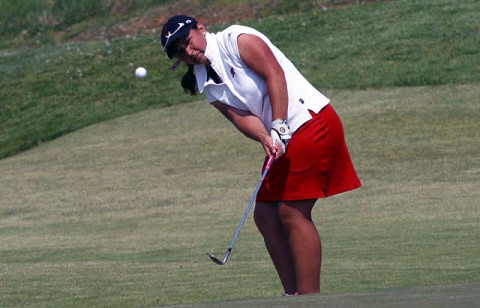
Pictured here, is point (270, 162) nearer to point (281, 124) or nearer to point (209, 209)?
point (281, 124)

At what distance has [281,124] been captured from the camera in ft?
16.9

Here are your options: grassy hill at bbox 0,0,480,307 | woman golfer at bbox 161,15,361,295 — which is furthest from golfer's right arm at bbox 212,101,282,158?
grassy hill at bbox 0,0,480,307

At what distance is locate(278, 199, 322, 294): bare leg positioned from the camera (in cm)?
523

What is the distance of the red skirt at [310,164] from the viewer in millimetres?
5242

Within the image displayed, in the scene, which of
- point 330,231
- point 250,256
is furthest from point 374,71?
point 250,256

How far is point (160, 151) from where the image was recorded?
658 inches

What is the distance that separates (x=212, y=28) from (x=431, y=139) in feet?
36.0

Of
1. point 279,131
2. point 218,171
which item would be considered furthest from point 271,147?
point 218,171

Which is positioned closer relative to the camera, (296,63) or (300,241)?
(300,241)

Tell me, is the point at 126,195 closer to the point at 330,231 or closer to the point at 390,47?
the point at 330,231

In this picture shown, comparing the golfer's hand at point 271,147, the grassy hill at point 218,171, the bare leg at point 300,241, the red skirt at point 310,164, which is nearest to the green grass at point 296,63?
the grassy hill at point 218,171

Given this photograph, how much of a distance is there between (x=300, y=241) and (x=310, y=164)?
1.09 feet

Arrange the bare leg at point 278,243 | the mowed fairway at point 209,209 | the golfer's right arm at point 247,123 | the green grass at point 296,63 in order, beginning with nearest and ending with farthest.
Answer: the golfer's right arm at point 247,123 → the bare leg at point 278,243 → the mowed fairway at point 209,209 → the green grass at point 296,63

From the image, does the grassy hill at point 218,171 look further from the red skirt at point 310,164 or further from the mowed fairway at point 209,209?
the red skirt at point 310,164
